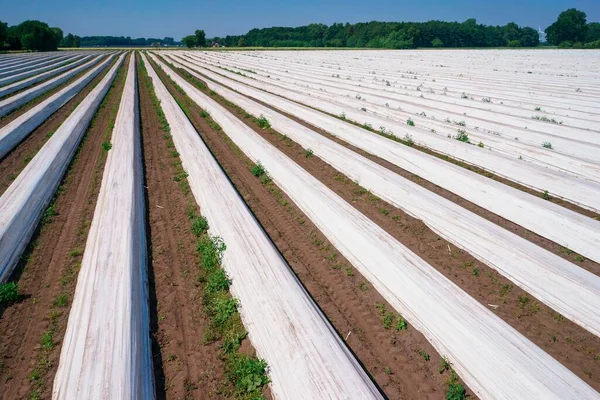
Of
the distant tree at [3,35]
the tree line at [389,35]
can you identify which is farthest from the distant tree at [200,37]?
the distant tree at [3,35]

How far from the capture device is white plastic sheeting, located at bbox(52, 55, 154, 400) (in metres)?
3.52

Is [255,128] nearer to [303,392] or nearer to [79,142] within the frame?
[79,142]

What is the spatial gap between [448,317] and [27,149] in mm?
13895

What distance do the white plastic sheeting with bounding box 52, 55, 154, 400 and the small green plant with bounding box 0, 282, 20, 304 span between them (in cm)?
89

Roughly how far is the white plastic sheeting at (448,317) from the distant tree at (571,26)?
379 feet

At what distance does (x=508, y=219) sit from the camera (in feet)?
23.4

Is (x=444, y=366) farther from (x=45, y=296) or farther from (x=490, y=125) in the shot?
(x=490, y=125)

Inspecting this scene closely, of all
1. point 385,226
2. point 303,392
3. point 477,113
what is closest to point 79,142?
point 385,226

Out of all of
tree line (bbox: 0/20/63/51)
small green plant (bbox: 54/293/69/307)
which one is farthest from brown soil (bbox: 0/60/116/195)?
tree line (bbox: 0/20/63/51)

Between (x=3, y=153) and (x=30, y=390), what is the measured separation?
35.3 ft

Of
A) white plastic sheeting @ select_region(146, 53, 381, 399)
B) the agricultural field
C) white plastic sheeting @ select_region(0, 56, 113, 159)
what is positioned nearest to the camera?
white plastic sheeting @ select_region(146, 53, 381, 399)

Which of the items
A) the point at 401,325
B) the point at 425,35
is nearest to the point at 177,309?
the point at 401,325

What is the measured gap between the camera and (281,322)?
172 inches

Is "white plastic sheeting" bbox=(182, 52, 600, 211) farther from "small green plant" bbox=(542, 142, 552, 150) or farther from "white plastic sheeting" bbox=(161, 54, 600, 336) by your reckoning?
"small green plant" bbox=(542, 142, 552, 150)
